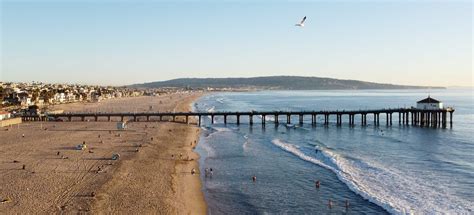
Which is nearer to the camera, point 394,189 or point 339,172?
point 394,189

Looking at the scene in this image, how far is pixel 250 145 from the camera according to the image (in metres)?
42.8

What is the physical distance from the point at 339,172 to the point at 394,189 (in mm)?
5090

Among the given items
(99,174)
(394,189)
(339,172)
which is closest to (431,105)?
(339,172)

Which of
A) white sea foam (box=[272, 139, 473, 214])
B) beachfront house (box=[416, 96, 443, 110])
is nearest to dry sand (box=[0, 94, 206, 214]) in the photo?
white sea foam (box=[272, 139, 473, 214])

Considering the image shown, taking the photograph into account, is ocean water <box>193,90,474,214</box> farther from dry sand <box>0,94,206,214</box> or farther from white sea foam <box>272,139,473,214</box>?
dry sand <box>0,94,206,214</box>

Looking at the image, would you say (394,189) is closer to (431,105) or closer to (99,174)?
(99,174)

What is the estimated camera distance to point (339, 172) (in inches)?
1178

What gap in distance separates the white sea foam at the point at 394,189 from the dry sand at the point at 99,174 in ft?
29.2

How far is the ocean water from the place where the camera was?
22.4 m

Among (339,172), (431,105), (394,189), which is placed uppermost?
(431,105)

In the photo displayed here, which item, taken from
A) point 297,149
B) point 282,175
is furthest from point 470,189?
point 297,149

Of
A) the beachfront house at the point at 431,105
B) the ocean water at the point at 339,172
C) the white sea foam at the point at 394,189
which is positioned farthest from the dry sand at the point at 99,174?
the beachfront house at the point at 431,105

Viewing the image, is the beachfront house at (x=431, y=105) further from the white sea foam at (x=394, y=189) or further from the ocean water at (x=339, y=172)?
the white sea foam at (x=394, y=189)

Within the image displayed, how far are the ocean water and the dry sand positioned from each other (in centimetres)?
171
